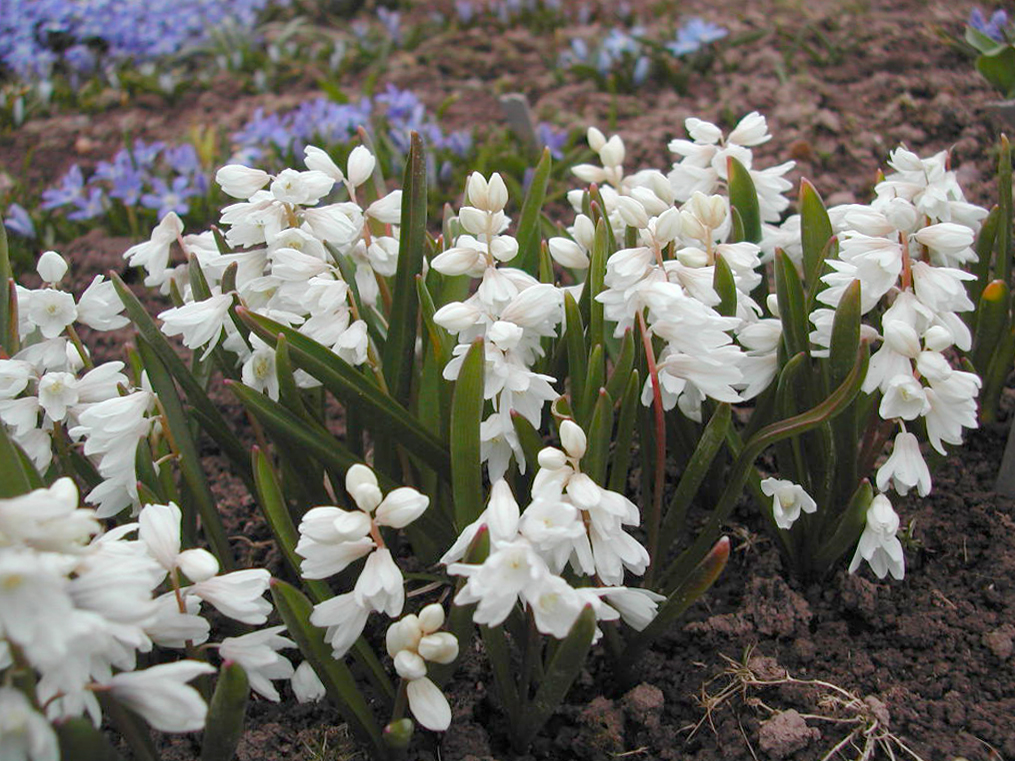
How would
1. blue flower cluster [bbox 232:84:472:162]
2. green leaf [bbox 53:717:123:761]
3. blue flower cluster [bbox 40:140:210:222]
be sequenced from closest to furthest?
green leaf [bbox 53:717:123:761] < blue flower cluster [bbox 40:140:210:222] < blue flower cluster [bbox 232:84:472:162]

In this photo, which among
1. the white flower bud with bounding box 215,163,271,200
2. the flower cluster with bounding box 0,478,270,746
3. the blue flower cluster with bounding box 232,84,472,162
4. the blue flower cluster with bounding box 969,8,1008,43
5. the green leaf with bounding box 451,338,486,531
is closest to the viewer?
the flower cluster with bounding box 0,478,270,746

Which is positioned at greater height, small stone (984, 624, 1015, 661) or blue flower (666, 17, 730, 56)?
blue flower (666, 17, 730, 56)

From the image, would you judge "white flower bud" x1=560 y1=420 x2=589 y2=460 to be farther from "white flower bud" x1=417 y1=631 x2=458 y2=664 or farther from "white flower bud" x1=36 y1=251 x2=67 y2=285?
"white flower bud" x1=36 y1=251 x2=67 y2=285

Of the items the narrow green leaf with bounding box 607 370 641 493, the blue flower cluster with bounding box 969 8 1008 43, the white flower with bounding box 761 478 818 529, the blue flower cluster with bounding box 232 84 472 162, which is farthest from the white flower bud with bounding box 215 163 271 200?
the blue flower cluster with bounding box 969 8 1008 43

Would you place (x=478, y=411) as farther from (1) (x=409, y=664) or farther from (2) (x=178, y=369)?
(2) (x=178, y=369)

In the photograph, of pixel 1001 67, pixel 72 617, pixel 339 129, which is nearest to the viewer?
pixel 72 617

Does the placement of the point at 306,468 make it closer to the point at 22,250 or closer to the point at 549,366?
the point at 549,366

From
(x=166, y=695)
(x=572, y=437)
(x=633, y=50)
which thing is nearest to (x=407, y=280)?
(x=572, y=437)
